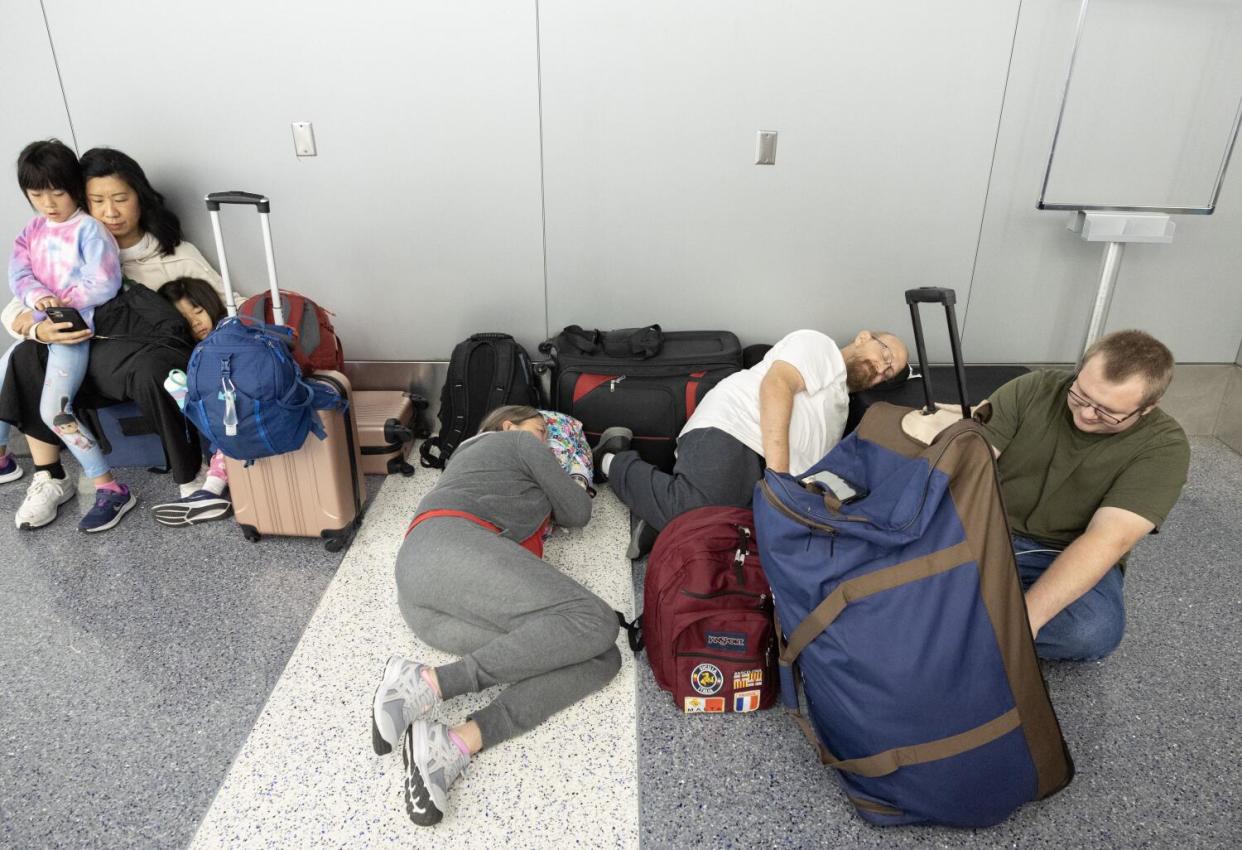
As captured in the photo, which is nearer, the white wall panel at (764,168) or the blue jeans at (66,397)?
the blue jeans at (66,397)

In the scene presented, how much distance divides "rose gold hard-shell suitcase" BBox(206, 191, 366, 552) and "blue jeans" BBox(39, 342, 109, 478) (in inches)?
22.3

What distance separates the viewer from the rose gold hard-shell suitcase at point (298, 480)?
2.38 m

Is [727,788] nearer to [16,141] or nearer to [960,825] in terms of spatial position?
[960,825]

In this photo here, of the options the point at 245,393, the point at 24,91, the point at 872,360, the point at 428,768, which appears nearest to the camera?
the point at 428,768

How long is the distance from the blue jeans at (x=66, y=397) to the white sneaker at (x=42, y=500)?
0.59ft

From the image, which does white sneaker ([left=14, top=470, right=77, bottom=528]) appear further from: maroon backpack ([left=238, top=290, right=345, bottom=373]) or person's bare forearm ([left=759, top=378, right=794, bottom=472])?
person's bare forearm ([left=759, top=378, right=794, bottom=472])

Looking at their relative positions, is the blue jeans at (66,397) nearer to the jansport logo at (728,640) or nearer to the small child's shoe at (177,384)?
the small child's shoe at (177,384)

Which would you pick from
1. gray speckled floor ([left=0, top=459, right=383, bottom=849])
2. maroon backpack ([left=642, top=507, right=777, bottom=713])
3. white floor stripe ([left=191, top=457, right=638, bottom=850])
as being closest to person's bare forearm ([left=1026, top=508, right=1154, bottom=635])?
maroon backpack ([left=642, top=507, right=777, bottom=713])

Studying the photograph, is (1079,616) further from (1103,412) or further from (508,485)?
(508,485)

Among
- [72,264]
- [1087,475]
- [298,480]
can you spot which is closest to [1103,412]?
[1087,475]

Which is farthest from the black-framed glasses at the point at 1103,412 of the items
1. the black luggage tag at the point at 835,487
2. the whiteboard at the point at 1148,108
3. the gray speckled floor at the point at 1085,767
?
the whiteboard at the point at 1148,108

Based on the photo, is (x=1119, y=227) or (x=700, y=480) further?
(x=1119, y=227)

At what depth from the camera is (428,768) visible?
1.58 meters

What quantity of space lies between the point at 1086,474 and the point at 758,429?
2.91ft
